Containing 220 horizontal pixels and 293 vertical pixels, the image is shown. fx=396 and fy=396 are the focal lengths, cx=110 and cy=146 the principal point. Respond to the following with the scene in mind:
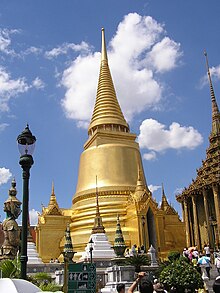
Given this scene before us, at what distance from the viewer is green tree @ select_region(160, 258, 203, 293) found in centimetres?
1328

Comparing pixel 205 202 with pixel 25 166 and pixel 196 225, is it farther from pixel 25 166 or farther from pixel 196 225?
pixel 25 166

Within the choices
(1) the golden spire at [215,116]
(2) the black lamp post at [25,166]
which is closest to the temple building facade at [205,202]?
(1) the golden spire at [215,116]

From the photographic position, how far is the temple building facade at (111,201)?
31.3 m

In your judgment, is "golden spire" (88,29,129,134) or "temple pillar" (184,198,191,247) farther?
"golden spire" (88,29,129,134)

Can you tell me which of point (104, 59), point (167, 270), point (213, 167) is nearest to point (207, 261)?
point (167, 270)

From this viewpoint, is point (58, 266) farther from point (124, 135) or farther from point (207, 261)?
point (124, 135)

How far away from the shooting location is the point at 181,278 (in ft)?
Answer: 43.9

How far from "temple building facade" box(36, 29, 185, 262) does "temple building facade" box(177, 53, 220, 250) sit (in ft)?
9.44

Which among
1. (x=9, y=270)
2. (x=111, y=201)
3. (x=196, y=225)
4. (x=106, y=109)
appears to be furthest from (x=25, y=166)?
(x=196, y=225)

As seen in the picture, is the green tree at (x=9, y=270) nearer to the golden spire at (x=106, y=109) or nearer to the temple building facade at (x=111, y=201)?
the temple building facade at (x=111, y=201)

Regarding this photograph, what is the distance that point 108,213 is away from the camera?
32.8 metres

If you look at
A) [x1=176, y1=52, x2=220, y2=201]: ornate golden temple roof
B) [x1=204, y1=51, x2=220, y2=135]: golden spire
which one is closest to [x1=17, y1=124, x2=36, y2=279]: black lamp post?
[x1=176, y1=52, x2=220, y2=201]: ornate golden temple roof

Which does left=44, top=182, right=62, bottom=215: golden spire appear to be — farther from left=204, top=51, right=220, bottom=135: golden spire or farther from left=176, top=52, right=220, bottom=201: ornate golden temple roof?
left=204, top=51, right=220, bottom=135: golden spire

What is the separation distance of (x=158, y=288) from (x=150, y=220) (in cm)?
2546
